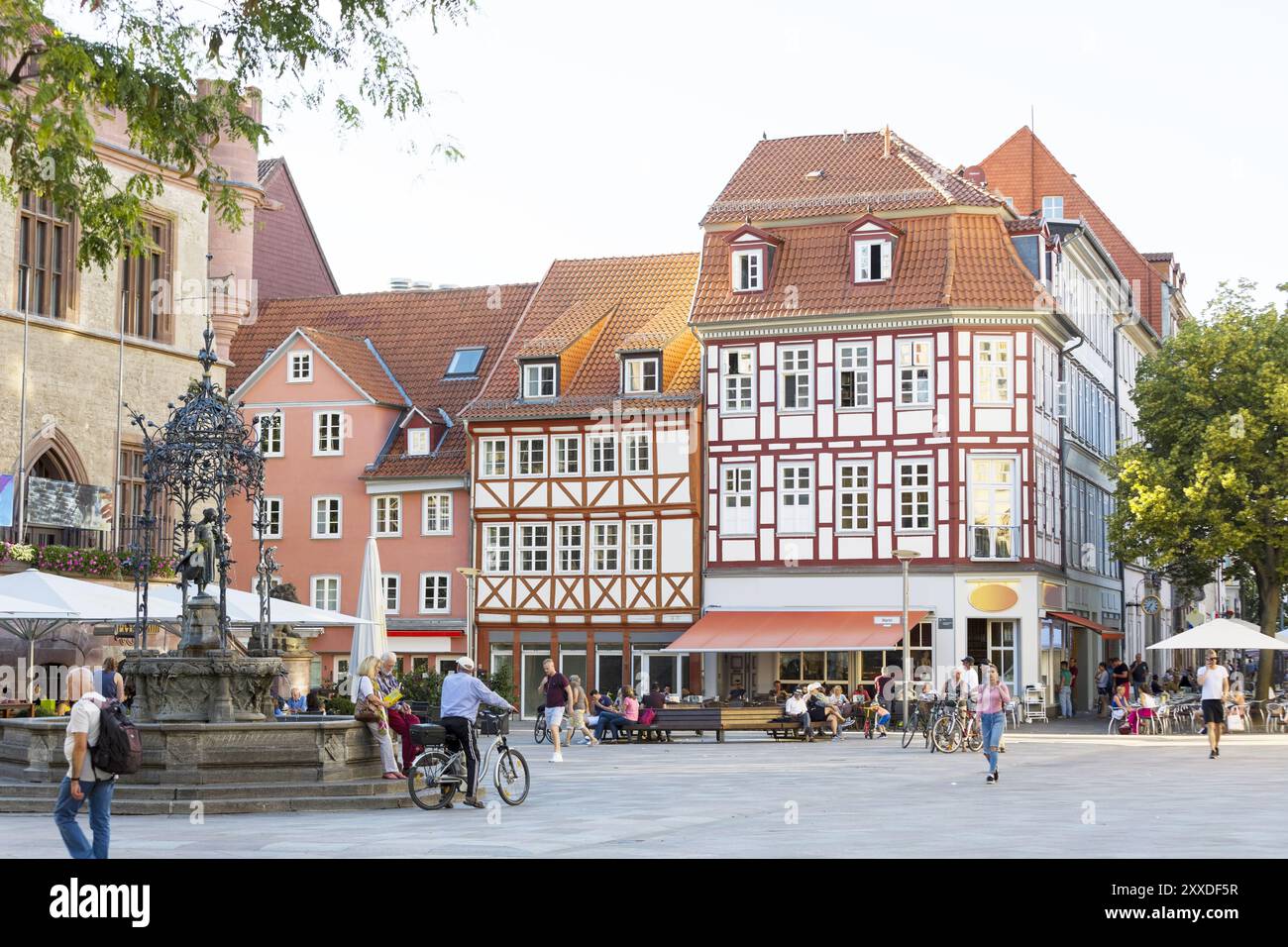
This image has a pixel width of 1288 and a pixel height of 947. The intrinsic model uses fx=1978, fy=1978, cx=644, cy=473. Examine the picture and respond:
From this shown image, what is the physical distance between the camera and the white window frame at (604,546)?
168ft

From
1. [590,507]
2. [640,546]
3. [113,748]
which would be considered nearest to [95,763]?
[113,748]

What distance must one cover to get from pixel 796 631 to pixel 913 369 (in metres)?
7.11

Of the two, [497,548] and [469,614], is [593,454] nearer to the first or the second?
[497,548]

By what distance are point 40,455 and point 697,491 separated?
18.0 m

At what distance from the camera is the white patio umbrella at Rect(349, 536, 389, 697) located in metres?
33.0

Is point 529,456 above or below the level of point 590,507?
above

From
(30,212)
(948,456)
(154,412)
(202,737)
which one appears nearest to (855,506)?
(948,456)

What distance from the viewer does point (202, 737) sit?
Result: 1914 centimetres

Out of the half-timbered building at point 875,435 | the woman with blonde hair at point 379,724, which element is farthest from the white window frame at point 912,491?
the woman with blonde hair at point 379,724

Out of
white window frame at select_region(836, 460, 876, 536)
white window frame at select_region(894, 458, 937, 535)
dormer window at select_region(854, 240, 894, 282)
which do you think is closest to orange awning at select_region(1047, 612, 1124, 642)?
white window frame at select_region(894, 458, 937, 535)

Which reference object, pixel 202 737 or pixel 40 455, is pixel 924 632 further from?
pixel 202 737

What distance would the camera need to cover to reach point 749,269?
168 ft

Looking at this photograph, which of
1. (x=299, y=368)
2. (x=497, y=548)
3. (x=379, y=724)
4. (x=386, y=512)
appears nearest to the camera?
(x=379, y=724)

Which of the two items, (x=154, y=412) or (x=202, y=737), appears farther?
(x=154, y=412)
